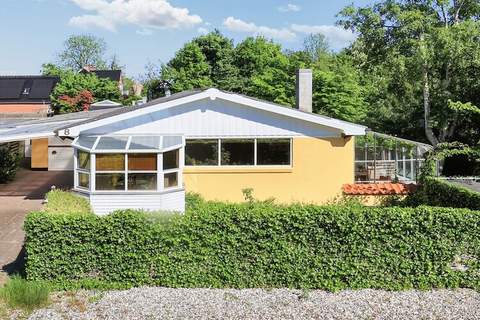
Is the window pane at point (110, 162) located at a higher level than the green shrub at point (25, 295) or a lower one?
higher

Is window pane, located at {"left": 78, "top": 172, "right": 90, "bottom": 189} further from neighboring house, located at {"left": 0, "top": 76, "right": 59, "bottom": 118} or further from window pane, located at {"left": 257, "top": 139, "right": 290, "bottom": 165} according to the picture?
neighboring house, located at {"left": 0, "top": 76, "right": 59, "bottom": 118}

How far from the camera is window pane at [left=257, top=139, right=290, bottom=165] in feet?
56.0

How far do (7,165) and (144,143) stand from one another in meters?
10.2

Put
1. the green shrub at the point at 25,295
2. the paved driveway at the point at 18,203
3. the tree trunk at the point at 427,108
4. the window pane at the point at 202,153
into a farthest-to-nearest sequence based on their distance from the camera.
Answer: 1. the tree trunk at the point at 427,108
2. the window pane at the point at 202,153
3. the paved driveway at the point at 18,203
4. the green shrub at the point at 25,295

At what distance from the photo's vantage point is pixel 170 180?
1588 cm

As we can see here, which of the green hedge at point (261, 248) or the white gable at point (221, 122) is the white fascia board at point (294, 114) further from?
the green hedge at point (261, 248)

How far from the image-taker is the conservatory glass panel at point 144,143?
15.5 metres

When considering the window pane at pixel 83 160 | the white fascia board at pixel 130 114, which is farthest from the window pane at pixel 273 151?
the window pane at pixel 83 160

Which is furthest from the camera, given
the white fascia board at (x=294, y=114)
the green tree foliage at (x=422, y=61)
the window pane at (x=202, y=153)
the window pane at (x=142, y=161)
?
the green tree foliage at (x=422, y=61)

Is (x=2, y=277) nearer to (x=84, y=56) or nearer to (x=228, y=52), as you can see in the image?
(x=228, y=52)

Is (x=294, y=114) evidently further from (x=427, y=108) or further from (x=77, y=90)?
(x=77, y=90)

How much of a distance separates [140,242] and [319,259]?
11.0ft

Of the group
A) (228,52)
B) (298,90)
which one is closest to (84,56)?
(228,52)

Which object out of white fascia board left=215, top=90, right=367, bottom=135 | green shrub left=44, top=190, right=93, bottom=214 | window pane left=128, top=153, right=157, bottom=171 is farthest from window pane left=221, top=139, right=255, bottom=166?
green shrub left=44, top=190, right=93, bottom=214
